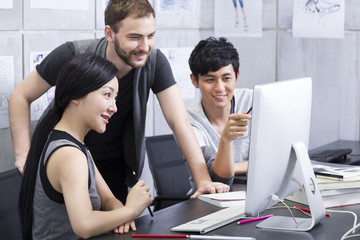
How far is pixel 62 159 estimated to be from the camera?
6.18 feet

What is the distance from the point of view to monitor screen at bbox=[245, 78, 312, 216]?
5.55ft

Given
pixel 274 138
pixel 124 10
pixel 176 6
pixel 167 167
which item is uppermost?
pixel 176 6

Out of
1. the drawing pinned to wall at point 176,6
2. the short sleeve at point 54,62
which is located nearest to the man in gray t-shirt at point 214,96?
the short sleeve at point 54,62

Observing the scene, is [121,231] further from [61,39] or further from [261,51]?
[261,51]

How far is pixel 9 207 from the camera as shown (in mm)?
2211

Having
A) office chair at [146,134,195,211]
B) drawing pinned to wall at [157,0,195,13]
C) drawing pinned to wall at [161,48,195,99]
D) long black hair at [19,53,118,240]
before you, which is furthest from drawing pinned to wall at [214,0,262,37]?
long black hair at [19,53,118,240]

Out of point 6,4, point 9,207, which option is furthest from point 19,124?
point 6,4

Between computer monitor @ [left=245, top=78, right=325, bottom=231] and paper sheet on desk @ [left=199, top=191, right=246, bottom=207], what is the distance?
0.23 metres

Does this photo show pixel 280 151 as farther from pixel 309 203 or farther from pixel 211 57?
pixel 211 57

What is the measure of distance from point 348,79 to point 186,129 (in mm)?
1738

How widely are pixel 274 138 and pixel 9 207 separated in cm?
107

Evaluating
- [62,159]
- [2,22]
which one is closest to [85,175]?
[62,159]

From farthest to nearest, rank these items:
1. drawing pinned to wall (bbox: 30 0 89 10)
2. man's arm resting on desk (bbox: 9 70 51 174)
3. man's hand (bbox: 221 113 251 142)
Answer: drawing pinned to wall (bbox: 30 0 89 10)
man's arm resting on desk (bbox: 9 70 51 174)
man's hand (bbox: 221 113 251 142)

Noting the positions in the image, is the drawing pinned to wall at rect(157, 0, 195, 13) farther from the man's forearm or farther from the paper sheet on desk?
the paper sheet on desk
